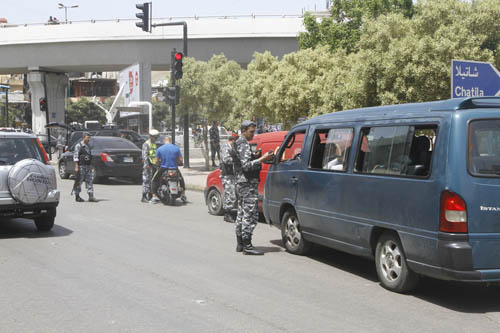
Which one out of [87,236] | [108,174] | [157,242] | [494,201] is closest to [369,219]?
[494,201]

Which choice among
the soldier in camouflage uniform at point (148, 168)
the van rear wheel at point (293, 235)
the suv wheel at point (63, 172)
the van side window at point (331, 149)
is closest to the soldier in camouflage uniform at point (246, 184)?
the van rear wheel at point (293, 235)

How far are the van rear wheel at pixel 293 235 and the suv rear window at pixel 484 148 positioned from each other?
3.31 meters

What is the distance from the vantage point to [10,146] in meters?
10.4

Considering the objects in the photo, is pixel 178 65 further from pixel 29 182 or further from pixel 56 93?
pixel 56 93

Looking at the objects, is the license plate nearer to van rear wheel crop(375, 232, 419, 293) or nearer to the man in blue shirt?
the man in blue shirt

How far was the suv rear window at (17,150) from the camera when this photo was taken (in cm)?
1023

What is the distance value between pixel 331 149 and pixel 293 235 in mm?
1610

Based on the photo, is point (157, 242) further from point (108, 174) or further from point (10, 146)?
point (108, 174)

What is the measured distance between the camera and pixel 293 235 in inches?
358

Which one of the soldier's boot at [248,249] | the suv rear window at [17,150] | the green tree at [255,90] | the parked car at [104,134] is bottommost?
the soldier's boot at [248,249]

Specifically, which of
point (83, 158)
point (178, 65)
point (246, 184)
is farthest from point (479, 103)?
point (178, 65)

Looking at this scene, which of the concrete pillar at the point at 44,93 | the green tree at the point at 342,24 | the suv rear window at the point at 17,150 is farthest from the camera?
the concrete pillar at the point at 44,93

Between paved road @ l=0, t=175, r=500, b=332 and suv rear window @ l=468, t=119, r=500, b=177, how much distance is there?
4.59 ft

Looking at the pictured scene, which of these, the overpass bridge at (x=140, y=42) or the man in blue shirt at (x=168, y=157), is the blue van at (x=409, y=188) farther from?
the overpass bridge at (x=140, y=42)
